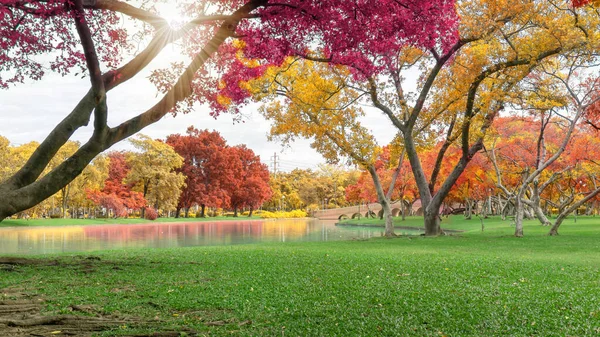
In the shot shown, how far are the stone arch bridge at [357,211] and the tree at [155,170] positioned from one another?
2288 centimetres

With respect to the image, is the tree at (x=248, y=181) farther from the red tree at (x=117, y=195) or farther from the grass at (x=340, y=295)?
the grass at (x=340, y=295)

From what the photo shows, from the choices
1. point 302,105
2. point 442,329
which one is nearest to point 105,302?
point 442,329

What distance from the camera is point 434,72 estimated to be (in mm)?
14727

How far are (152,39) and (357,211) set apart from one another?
5159 cm

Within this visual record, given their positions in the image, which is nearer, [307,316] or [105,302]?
[307,316]

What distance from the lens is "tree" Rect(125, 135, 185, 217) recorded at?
43406mm

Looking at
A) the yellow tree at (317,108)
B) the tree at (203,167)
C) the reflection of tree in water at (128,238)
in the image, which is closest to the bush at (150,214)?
the tree at (203,167)

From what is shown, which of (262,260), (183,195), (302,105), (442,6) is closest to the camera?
(442,6)

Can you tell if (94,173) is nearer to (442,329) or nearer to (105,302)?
(105,302)

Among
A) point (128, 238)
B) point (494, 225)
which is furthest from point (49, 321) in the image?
point (494, 225)

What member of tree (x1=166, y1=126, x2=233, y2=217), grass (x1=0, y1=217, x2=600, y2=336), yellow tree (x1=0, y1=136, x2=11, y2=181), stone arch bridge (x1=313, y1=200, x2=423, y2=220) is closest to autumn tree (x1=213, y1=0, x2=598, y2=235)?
grass (x1=0, y1=217, x2=600, y2=336)

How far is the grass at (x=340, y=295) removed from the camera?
3.78 metres

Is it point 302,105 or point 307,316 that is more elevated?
point 302,105

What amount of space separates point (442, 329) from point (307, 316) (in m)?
1.20
